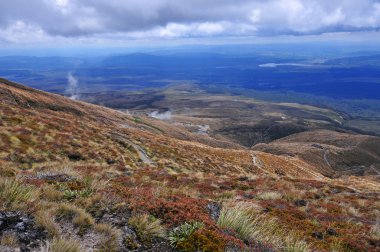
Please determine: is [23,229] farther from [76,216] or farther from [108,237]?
[108,237]

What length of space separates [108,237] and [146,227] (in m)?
0.95

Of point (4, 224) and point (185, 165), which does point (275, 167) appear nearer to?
point (185, 165)

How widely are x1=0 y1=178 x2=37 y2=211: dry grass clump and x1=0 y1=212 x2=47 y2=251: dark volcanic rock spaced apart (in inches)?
13.2

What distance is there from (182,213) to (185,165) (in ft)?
88.5

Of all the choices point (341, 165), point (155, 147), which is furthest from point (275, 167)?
point (341, 165)

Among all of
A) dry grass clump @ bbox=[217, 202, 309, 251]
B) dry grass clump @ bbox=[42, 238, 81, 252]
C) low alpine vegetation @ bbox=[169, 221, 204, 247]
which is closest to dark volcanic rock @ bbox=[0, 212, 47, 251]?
dry grass clump @ bbox=[42, 238, 81, 252]

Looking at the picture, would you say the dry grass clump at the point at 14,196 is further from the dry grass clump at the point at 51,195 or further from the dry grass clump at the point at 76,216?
the dry grass clump at the point at 76,216

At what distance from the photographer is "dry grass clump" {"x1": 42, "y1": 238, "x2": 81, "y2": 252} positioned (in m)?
5.79

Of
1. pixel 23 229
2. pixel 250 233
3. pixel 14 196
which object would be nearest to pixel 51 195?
pixel 14 196

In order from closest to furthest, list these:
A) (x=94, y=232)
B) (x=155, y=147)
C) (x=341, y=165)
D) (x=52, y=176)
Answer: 1. (x=94, y=232)
2. (x=52, y=176)
3. (x=155, y=147)
4. (x=341, y=165)

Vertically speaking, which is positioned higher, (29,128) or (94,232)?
(94,232)

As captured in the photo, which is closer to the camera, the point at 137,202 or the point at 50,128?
the point at 137,202

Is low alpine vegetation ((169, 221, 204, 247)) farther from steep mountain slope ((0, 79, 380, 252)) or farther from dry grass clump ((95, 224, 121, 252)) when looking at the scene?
dry grass clump ((95, 224, 121, 252))

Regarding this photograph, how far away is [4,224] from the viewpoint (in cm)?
655
